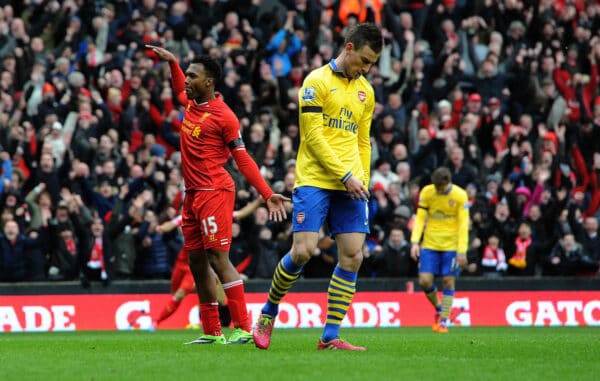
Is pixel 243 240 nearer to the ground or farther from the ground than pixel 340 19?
nearer to the ground

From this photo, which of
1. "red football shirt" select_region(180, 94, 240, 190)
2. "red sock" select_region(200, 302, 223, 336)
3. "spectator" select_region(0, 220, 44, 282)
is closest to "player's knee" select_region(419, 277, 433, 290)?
"spectator" select_region(0, 220, 44, 282)

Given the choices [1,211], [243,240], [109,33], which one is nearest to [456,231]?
[243,240]

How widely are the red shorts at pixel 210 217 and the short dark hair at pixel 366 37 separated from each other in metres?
2.09

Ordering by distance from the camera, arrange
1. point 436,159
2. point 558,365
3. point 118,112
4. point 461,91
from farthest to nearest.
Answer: point 461,91 < point 436,159 < point 118,112 < point 558,365

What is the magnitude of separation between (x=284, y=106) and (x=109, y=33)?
163 inches

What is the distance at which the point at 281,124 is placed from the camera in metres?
23.4

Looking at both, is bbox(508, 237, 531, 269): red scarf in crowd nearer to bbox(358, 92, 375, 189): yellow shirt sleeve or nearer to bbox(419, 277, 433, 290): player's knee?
bbox(419, 277, 433, 290): player's knee

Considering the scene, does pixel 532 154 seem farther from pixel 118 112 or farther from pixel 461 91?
pixel 118 112

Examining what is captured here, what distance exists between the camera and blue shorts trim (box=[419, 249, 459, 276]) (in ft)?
60.8

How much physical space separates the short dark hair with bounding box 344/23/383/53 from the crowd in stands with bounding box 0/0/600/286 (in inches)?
382

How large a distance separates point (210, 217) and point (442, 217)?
8.40 m

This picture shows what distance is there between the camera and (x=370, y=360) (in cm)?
905

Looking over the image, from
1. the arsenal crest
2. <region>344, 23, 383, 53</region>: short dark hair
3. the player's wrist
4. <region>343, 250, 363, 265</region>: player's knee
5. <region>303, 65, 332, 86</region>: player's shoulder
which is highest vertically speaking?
<region>344, 23, 383, 53</region>: short dark hair

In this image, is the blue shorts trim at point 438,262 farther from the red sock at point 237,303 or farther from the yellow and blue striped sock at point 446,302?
the red sock at point 237,303
